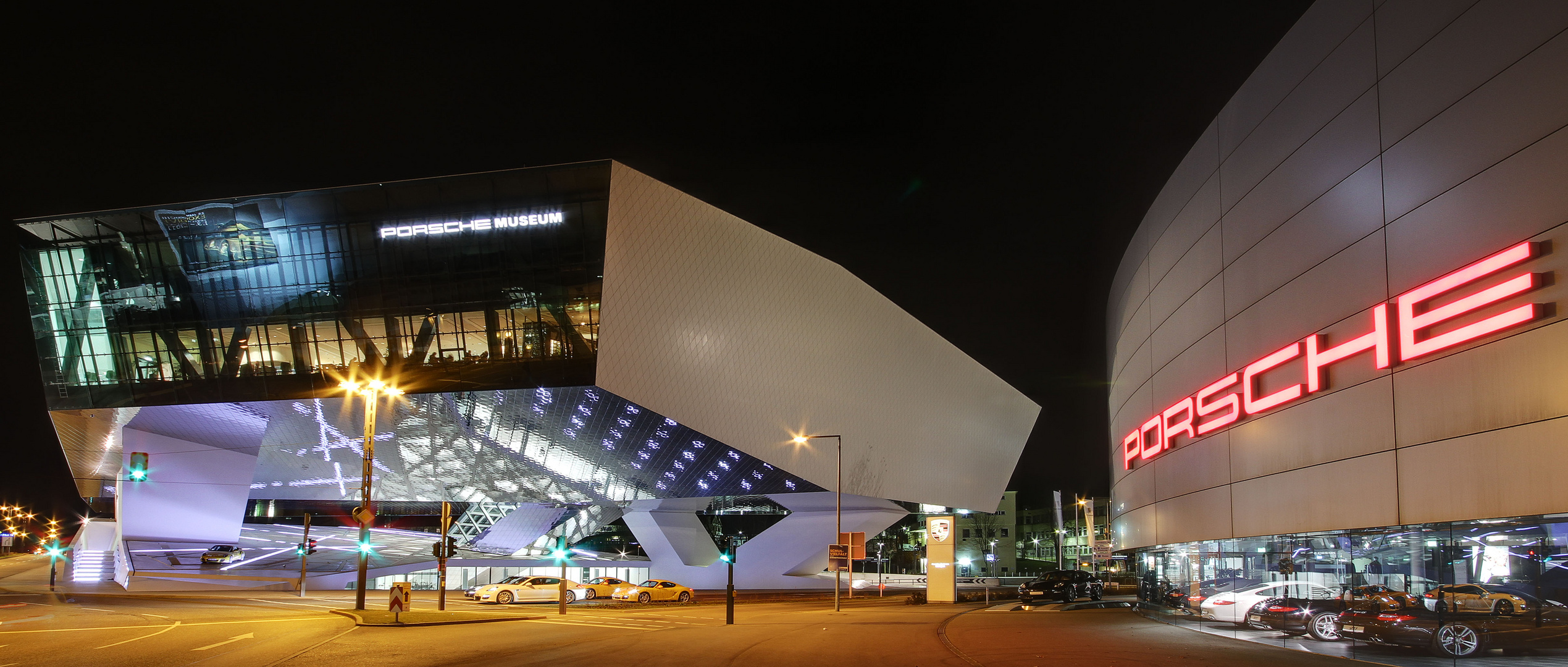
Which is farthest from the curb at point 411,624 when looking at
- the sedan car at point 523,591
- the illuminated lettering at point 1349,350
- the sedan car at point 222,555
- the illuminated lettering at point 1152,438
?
the sedan car at point 222,555

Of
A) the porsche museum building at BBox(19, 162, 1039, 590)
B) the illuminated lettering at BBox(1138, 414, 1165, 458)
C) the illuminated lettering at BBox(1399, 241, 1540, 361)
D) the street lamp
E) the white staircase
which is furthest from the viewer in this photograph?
the white staircase

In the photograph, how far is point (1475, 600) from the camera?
13523mm

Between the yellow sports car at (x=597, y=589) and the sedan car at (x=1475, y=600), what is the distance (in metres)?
33.9

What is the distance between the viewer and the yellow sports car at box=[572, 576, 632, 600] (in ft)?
143

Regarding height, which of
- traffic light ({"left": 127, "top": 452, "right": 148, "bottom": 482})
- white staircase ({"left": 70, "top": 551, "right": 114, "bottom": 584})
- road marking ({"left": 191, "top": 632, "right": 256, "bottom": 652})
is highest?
traffic light ({"left": 127, "top": 452, "right": 148, "bottom": 482})

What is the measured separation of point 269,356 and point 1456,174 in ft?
148

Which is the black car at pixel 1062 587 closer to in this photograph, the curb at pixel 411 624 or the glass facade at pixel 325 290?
the glass facade at pixel 325 290

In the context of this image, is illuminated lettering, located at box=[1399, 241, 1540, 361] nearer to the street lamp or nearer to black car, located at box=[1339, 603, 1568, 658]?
black car, located at box=[1339, 603, 1568, 658]

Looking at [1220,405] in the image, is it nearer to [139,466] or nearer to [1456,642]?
[1456,642]

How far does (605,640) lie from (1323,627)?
14.1 m

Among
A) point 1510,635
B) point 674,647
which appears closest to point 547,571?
point 674,647

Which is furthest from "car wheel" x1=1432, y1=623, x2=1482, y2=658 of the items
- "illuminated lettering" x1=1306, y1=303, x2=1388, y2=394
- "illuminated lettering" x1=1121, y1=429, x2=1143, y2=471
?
"illuminated lettering" x1=1121, y1=429, x2=1143, y2=471

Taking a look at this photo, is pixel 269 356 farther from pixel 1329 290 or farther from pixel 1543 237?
pixel 1543 237

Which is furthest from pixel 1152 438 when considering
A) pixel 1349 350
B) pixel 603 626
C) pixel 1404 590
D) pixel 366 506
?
pixel 366 506
